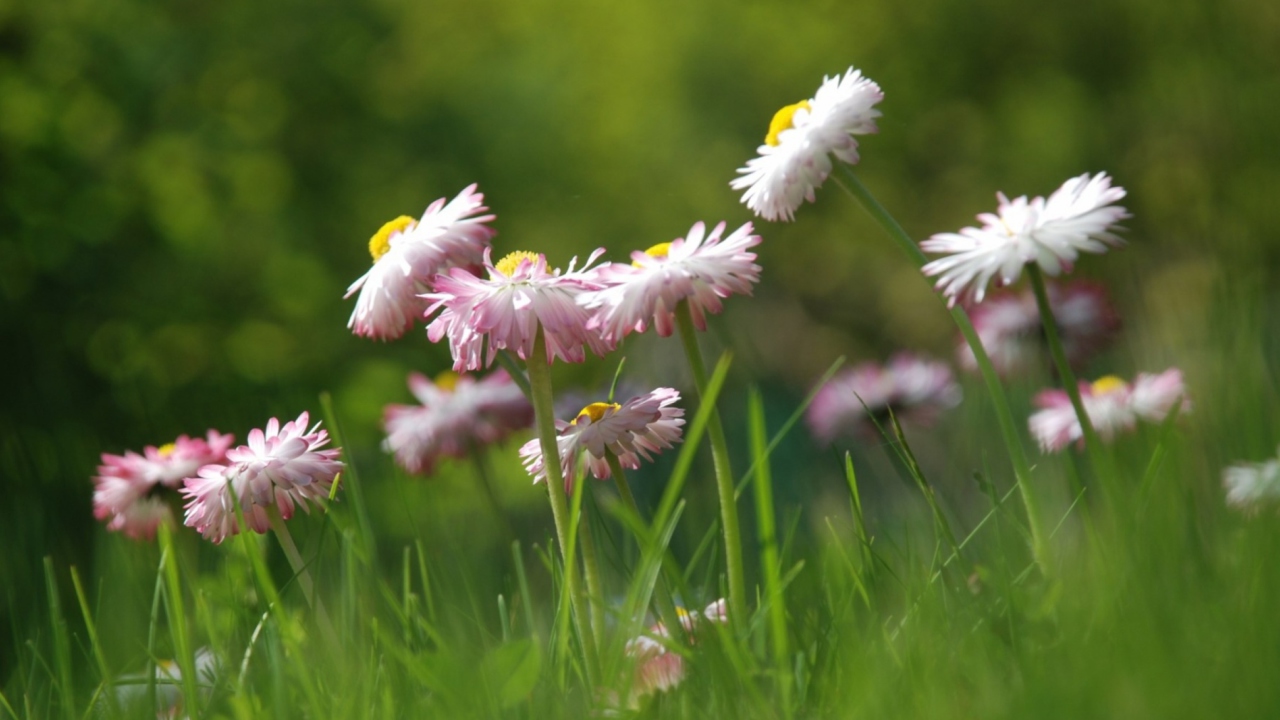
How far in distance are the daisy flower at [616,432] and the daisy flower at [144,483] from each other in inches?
24.6

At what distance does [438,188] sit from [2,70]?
3401 millimetres

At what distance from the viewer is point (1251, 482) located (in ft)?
5.47

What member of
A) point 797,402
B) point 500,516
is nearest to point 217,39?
point 797,402

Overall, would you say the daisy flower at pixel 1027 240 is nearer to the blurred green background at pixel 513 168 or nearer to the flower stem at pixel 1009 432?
the flower stem at pixel 1009 432

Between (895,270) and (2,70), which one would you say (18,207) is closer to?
(2,70)

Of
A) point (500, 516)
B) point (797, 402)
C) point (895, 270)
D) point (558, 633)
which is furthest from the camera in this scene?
point (895, 270)

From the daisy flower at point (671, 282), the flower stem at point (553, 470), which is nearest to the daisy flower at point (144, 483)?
the flower stem at point (553, 470)

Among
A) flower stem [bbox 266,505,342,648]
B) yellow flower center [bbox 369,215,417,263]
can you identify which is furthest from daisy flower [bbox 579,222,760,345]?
flower stem [bbox 266,505,342,648]

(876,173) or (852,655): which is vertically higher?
(876,173)

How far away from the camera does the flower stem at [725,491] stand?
1184 millimetres

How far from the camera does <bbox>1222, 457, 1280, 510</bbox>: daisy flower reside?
4.90 ft

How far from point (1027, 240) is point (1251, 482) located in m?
0.74

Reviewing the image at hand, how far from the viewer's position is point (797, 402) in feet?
18.4

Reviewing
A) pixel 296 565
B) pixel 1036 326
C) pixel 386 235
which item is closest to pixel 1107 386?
pixel 1036 326
